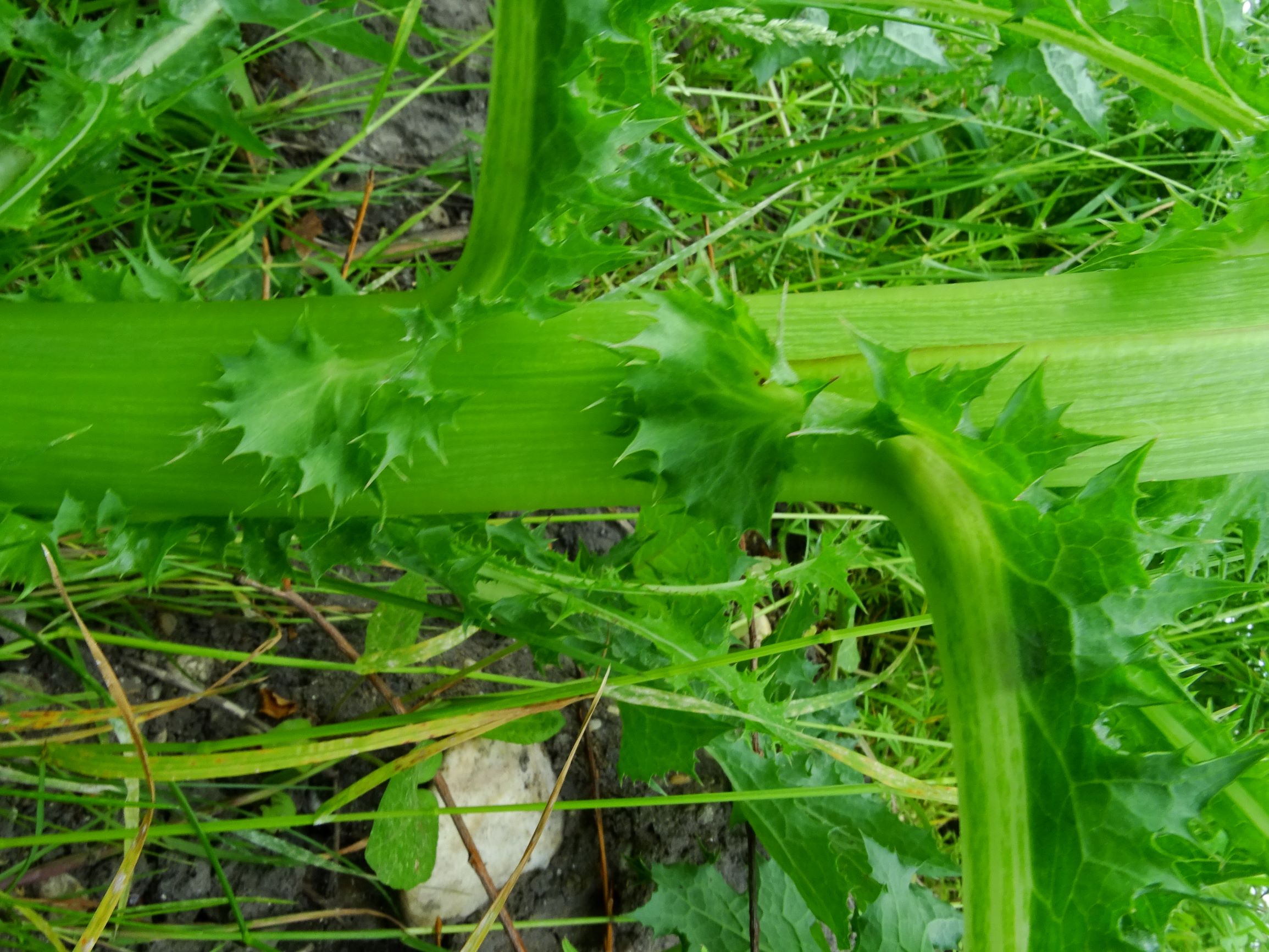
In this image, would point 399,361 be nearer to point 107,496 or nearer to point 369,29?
point 107,496

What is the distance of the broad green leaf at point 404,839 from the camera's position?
4.60 feet

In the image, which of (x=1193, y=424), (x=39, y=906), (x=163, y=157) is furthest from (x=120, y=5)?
(x=1193, y=424)

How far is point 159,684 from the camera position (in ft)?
5.03

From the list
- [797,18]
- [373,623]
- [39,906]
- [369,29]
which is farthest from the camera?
[369,29]

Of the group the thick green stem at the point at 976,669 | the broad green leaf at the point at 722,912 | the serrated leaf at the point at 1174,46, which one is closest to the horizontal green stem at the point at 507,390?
the thick green stem at the point at 976,669

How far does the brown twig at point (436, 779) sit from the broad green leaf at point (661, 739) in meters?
0.28

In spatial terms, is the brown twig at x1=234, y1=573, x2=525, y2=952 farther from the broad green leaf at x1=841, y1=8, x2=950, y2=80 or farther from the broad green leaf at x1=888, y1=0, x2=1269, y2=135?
the broad green leaf at x1=841, y1=8, x2=950, y2=80

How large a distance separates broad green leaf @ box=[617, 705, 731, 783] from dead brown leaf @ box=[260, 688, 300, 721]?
1.86 ft

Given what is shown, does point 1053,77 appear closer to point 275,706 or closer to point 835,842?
point 835,842

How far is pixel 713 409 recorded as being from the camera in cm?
103

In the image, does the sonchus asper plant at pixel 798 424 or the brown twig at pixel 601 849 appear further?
the brown twig at pixel 601 849

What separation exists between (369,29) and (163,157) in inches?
21.6

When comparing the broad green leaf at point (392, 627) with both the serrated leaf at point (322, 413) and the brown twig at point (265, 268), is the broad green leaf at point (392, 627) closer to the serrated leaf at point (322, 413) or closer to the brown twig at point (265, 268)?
the serrated leaf at point (322, 413)

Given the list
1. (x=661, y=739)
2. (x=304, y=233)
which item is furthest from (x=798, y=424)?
(x=304, y=233)
